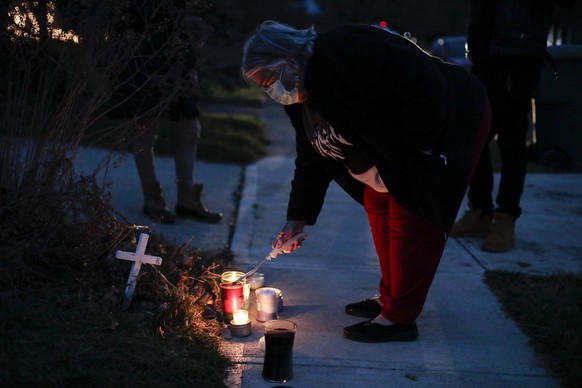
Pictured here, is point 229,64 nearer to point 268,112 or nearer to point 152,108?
point 268,112

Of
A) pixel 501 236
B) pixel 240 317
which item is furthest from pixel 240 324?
pixel 501 236

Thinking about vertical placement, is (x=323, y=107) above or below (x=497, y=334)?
above

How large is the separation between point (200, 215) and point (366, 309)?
1.89m

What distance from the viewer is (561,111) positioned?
7.21 meters

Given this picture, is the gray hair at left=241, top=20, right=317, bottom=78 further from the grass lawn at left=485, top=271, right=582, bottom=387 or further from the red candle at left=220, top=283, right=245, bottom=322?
the grass lawn at left=485, top=271, right=582, bottom=387

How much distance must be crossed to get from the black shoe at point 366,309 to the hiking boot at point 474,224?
157 centimetres

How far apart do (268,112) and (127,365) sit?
33.1 feet

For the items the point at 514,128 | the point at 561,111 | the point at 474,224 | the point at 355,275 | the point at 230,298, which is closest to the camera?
the point at 230,298

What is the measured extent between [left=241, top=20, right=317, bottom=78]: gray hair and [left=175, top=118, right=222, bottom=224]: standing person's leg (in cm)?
209

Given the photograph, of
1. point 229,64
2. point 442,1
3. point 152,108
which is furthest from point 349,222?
point 442,1

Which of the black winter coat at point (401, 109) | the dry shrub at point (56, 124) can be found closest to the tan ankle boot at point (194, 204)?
the dry shrub at point (56, 124)

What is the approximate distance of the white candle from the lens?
3.55 meters

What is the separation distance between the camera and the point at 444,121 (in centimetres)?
320

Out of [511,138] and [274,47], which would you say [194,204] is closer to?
[511,138]
